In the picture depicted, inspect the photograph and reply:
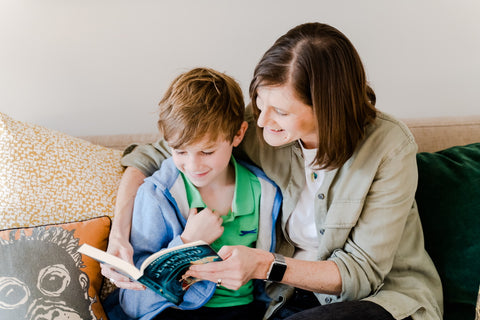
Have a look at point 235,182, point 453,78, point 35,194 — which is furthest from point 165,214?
A: point 453,78

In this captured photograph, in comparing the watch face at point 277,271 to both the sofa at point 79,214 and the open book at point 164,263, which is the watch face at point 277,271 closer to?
the open book at point 164,263

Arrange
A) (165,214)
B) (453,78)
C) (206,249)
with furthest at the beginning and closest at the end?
(453,78), (165,214), (206,249)

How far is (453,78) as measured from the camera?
6.66 ft

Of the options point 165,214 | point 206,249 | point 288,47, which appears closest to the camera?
point 206,249

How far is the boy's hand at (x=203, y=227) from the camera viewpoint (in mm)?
1336

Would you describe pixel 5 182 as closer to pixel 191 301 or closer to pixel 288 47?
pixel 191 301

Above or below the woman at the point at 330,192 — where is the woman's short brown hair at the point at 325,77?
above

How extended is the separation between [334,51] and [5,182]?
107 cm

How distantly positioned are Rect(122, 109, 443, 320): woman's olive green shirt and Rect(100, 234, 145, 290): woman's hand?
490 millimetres

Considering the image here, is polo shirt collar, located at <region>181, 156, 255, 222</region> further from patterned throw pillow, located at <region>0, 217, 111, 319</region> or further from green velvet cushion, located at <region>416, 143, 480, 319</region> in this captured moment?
green velvet cushion, located at <region>416, 143, 480, 319</region>

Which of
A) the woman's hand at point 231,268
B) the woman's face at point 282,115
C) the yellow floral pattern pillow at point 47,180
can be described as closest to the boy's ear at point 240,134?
the woman's face at point 282,115

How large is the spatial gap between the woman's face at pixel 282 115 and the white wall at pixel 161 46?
68cm

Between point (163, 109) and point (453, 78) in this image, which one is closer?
point (163, 109)

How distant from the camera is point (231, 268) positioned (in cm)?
123
